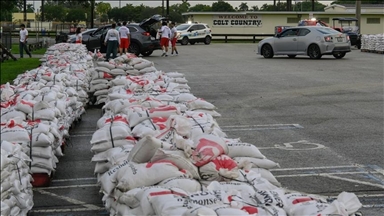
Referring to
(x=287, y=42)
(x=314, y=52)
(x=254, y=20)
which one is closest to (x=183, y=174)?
(x=314, y=52)

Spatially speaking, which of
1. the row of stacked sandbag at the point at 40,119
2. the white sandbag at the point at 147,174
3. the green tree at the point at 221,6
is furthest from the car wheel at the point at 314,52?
the green tree at the point at 221,6

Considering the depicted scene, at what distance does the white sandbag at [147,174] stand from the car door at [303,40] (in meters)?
26.0

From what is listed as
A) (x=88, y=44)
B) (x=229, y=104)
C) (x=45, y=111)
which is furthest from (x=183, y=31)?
(x=45, y=111)

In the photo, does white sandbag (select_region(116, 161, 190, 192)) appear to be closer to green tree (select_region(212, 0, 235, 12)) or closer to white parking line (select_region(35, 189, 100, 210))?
white parking line (select_region(35, 189, 100, 210))

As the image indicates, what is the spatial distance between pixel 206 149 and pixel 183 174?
0.50 metres

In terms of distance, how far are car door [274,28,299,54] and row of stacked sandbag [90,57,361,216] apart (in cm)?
2348

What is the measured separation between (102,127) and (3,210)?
2945 mm

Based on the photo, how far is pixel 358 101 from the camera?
16078 mm

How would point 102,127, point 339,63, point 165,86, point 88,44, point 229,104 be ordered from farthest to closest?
point 88,44 < point 339,63 < point 229,104 < point 165,86 < point 102,127

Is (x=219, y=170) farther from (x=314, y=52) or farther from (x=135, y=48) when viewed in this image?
(x=135, y=48)

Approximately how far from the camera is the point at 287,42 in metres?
32.1

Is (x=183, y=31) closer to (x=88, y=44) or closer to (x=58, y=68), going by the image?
(x=88, y=44)

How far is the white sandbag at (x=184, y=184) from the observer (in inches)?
219

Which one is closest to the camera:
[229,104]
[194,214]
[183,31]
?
[194,214]
